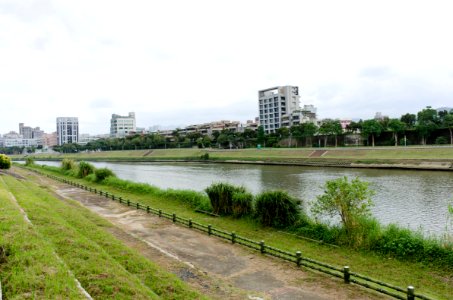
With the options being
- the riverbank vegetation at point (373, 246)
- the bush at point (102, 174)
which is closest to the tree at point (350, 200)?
the riverbank vegetation at point (373, 246)

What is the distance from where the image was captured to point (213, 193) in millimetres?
23453

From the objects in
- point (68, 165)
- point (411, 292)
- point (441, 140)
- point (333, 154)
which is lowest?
point (411, 292)

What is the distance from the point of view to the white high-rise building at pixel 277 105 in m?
139

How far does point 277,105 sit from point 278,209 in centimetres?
12364

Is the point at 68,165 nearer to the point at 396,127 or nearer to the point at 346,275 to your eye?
the point at 346,275

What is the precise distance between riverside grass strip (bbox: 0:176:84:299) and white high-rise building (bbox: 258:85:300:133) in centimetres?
12877

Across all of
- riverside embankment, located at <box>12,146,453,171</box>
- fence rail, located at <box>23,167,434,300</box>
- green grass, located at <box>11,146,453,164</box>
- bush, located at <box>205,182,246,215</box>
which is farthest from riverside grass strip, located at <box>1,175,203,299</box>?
green grass, located at <box>11,146,453,164</box>

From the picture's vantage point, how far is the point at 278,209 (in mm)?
19250

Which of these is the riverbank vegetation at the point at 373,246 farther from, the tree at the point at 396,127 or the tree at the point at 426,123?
the tree at the point at 396,127

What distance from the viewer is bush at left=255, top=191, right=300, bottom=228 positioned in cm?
1902

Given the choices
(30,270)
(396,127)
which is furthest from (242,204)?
(396,127)

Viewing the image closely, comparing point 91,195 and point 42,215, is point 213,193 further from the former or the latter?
point 91,195

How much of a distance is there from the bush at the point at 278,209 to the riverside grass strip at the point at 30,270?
12.1 meters

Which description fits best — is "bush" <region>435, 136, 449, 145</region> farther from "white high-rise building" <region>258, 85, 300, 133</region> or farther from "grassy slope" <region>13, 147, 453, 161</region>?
"white high-rise building" <region>258, 85, 300, 133</region>
